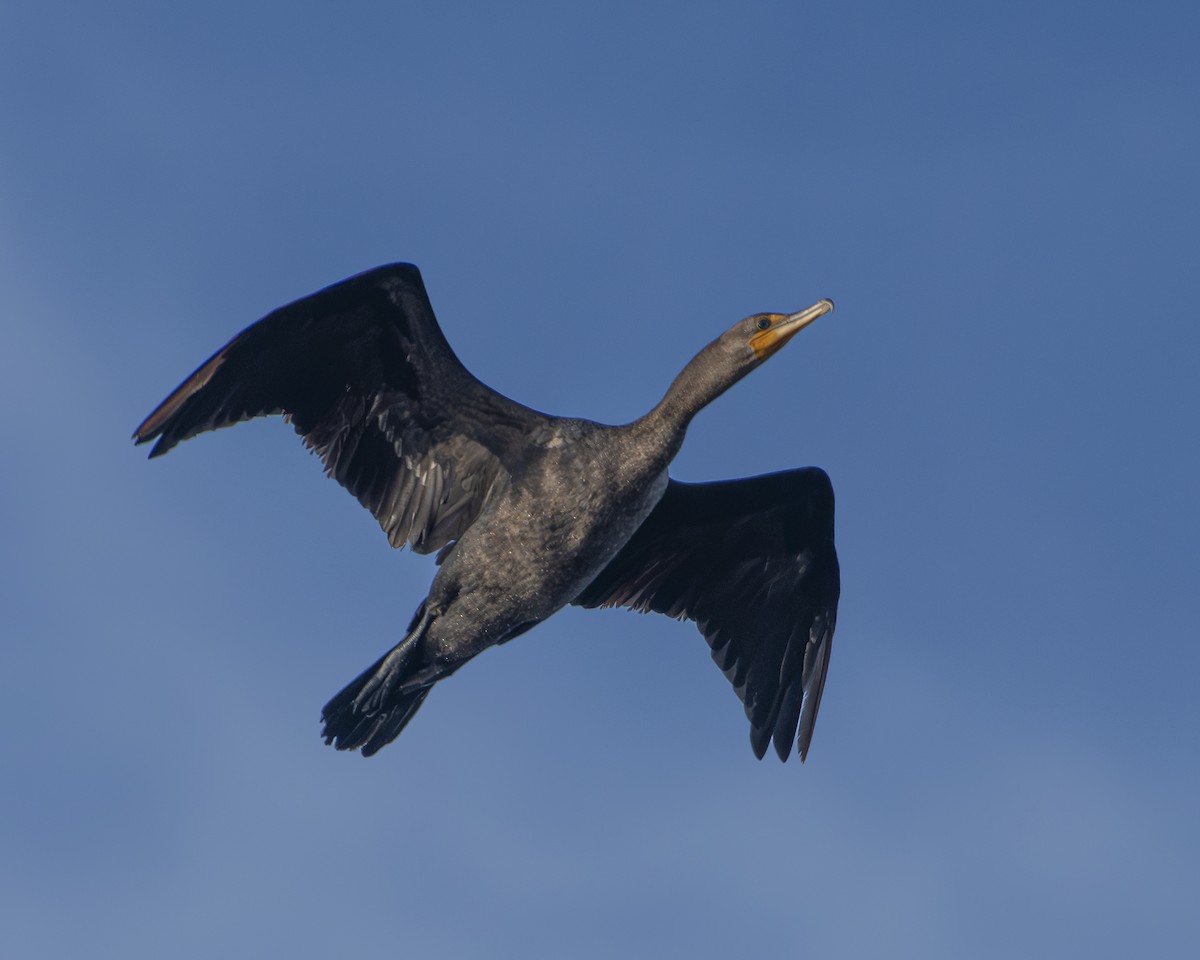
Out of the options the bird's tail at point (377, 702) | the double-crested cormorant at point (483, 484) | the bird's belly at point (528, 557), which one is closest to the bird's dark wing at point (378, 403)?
the double-crested cormorant at point (483, 484)

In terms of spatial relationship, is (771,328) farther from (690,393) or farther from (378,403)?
(378,403)

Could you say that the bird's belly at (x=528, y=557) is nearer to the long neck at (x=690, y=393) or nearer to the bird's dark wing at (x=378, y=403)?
the long neck at (x=690, y=393)

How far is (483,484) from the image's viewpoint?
9.61 m

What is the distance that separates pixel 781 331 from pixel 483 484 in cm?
199

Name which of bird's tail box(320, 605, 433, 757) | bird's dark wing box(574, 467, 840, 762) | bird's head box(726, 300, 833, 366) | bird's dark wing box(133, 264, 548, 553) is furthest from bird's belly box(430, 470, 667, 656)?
bird's dark wing box(574, 467, 840, 762)

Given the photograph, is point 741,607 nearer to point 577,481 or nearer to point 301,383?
point 577,481

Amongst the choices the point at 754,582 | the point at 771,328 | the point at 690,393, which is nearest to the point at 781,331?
the point at 771,328

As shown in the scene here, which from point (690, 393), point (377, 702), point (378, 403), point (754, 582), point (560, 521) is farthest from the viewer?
point (754, 582)

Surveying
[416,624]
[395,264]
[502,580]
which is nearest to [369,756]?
[416,624]

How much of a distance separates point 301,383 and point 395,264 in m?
0.92

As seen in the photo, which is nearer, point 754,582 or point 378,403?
point 378,403

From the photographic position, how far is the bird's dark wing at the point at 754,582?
410 inches

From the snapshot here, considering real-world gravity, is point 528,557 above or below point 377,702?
above

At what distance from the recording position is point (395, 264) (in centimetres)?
919
